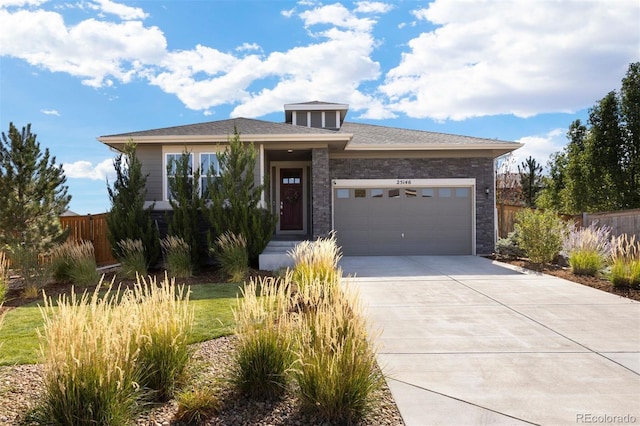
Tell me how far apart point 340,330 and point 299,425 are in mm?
730

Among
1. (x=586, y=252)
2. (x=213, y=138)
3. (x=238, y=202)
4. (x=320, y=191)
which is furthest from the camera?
(x=320, y=191)

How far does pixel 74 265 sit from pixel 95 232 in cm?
521

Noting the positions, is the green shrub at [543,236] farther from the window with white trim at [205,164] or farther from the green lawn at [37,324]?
the window with white trim at [205,164]

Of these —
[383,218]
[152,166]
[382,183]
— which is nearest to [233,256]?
[152,166]

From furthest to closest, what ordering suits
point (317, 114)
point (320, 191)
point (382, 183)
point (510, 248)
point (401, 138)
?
point (317, 114) < point (401, 138) < point (382, 183) < point (510, 248) < point (320, 191)

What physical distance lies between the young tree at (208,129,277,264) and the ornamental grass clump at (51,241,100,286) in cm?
280

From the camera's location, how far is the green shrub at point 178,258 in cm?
987

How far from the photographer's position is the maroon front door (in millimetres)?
15625

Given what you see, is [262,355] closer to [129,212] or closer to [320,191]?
[129,212]

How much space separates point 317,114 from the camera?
56.2ft

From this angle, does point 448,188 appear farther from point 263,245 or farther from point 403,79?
point 263,245

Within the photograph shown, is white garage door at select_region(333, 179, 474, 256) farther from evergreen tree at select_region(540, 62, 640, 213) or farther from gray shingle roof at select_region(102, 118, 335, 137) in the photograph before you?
evergreen tree at select_region(540, 62, 640, 213)

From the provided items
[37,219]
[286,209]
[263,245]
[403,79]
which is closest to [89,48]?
[37,219]

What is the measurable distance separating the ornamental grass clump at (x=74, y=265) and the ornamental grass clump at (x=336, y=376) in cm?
763
